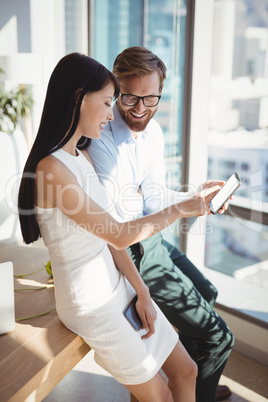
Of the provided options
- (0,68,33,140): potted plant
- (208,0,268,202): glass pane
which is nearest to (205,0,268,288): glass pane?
(208,0,268,202): glass pane

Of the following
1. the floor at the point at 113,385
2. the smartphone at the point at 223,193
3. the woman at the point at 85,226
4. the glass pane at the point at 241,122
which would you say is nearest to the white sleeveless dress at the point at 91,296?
the woman at the point at 85,226

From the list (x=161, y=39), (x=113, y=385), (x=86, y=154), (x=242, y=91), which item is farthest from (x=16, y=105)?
(x=113, y=385)

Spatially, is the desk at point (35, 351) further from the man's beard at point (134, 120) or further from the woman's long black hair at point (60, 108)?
Answer: the man's beard at point (134, 120)

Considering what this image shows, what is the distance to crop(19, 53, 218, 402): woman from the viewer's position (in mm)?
1305

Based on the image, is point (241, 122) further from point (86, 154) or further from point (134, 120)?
point (86, 154)

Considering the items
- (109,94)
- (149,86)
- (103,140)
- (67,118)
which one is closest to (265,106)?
(149,86)

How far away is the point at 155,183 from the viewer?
1980mm

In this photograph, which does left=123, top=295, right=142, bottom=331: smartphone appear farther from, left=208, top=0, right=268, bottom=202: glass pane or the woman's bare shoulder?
left=208, top=0, right=268, bottom=202: glass pane

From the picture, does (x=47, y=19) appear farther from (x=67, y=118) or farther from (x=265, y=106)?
(x=67, y=118)

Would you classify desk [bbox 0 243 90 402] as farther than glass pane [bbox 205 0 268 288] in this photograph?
No

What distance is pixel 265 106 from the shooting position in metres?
2.61

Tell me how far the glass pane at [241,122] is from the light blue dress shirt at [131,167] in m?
0.81

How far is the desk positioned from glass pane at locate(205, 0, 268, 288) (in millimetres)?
1416

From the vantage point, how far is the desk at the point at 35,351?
3.96 feet
